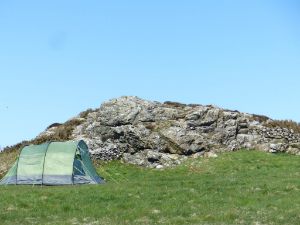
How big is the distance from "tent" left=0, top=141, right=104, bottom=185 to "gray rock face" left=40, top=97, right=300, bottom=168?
1192cm

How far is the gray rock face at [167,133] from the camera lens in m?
54.8

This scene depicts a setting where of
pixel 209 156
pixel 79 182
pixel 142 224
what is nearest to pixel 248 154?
pixel 209 156

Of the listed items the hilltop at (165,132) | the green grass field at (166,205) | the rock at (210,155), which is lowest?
the green grass field at (166,205)

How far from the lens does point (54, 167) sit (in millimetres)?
40469

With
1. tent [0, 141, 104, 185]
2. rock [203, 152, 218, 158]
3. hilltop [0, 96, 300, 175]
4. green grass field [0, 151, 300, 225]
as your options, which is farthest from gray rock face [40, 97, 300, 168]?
green grass field [0, 151, 300, 225]

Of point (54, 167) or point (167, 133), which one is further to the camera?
point (167, 133)

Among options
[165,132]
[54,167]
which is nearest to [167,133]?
[165,132]

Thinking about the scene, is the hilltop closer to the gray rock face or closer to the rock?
the gray rock face

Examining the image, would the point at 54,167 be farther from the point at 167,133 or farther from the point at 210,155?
the point at 210,155

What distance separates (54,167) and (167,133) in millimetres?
19221

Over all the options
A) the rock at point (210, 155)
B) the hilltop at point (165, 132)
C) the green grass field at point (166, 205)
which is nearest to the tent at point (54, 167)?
the green grass field at point (166, 205)

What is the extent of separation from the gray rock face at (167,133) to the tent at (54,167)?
1192 cm

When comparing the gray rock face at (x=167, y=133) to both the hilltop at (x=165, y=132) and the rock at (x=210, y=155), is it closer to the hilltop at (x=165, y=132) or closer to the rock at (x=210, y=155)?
the hilltop at (x=165, y=132)

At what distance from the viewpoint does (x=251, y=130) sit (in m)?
59.8
